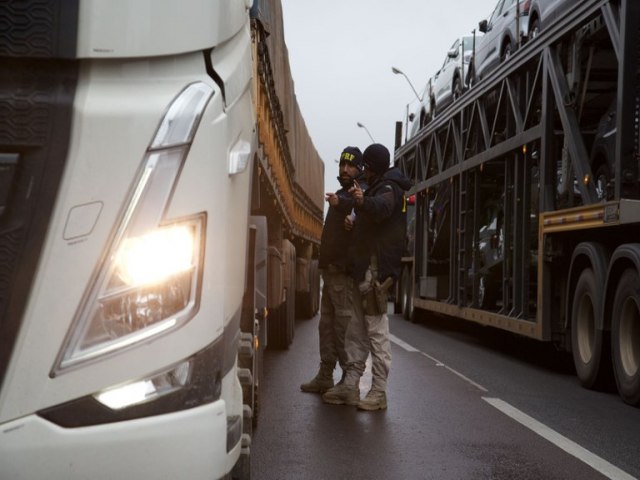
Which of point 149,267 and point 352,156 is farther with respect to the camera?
point 352,156

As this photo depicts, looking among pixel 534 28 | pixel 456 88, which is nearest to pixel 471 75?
pixel 456 88

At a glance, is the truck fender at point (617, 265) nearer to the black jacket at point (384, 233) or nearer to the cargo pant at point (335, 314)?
the black jacket at point (384, 233)

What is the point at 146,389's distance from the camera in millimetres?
2588

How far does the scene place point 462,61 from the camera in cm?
1653

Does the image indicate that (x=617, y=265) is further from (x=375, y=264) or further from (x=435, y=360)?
(x=435, y=360)

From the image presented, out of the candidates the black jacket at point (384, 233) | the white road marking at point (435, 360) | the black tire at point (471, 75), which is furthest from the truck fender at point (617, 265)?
the black tire at point (471, 75)

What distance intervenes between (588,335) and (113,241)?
7.53 meters

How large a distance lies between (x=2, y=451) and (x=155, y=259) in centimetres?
58

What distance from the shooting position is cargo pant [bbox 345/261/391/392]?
7586mm

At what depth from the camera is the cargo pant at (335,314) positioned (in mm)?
8055

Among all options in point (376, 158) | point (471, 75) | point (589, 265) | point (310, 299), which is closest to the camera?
point (376, 158)

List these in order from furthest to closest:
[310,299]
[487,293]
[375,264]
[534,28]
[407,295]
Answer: [407,295] < [310,299] < [487,293] < [534,28] < [375,264]

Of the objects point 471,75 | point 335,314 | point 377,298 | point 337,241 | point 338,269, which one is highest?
point 471,75

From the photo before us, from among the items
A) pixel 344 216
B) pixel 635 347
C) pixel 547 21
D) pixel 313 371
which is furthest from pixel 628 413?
pixel 547 21
